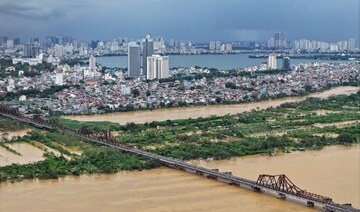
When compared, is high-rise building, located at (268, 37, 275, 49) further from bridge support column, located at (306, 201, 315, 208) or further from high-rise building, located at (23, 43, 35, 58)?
bridge support column, located at (306, 201, 315, 208)

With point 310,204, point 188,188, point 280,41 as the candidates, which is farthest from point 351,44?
point 310,204

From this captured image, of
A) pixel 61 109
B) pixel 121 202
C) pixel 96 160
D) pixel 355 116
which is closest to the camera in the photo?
pixel 121 202

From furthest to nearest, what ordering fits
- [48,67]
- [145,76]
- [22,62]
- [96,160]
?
[22,62], [48,67], [145,76], [96,160]

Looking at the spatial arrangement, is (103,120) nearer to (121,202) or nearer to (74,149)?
(74,149)

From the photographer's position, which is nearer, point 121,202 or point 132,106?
point 121,202

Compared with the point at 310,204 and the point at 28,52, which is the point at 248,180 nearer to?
the point at 310,204

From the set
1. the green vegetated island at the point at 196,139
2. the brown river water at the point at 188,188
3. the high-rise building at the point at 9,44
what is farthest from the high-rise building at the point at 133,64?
the high-rise building at the point at 9,44

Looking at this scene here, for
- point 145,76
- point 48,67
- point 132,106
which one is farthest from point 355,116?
point 48,67
